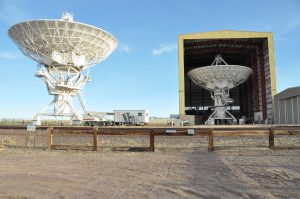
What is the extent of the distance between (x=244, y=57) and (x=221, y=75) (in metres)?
17.5

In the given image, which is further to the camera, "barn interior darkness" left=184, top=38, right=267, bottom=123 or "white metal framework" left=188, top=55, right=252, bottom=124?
"barn interior darkness" left=184, top=38, right=267, bottom=123

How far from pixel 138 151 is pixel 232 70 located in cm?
4755

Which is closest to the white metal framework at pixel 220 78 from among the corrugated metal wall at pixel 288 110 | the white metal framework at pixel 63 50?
the corrugated metal wall at pixel 288 110

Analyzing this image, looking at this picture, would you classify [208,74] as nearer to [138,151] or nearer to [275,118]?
[275,118]

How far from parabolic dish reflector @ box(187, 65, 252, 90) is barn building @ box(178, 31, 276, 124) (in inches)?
162

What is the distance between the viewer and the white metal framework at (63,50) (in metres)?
49.3

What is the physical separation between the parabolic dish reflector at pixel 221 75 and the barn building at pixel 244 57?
Answer: 13.5 ft

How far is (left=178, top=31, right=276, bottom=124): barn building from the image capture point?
→ 196 feet

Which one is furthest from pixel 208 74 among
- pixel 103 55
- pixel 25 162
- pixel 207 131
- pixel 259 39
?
pixel 25 162

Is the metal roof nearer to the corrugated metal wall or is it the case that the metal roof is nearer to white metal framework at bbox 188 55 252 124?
the corrugated metal wall

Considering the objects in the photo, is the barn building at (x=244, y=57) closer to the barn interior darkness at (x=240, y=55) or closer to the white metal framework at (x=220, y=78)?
the barn interior darkness at (x=240, y=55)

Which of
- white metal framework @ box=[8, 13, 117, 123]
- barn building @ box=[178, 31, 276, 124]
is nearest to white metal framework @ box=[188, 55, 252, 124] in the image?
barn building @ box=[178, 31, 276, 124]

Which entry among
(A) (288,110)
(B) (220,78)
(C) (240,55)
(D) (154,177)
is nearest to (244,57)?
(C) (240,55)

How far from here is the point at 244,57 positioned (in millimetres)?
76688
